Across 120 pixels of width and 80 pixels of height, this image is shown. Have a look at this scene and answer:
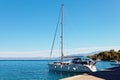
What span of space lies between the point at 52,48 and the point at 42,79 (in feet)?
50.6

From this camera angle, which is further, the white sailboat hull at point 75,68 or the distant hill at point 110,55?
the distant hill at point 110,55

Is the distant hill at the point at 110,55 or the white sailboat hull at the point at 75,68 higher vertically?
the distant hill at the point at 110,55

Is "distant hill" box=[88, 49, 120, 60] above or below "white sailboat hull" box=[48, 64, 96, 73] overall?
above

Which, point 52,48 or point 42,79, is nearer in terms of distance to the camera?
point 42,79

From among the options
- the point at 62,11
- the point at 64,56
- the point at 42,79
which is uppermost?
the point at 62,11

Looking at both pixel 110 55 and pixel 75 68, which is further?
pixel 110 55

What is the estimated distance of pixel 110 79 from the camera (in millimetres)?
20562

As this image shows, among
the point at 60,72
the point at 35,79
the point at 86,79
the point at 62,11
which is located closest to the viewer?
the point at 86,79

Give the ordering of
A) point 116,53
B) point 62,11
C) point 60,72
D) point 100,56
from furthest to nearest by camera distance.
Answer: point 100,56 < point 116,53 < point 62,11 < point 60,72

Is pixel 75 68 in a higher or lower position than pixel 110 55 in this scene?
lower

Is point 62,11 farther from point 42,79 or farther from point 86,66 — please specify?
point 42,79

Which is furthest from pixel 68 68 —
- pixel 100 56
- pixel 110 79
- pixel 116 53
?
pixel 100 56

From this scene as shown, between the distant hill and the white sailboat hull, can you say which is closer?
the white sailboat hull

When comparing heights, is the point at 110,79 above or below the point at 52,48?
below
